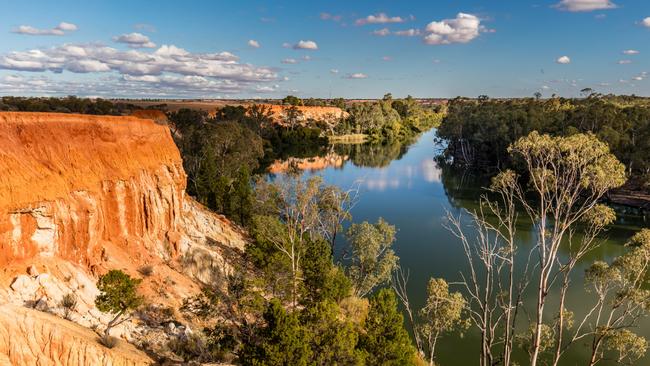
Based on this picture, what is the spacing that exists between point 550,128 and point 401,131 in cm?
7293

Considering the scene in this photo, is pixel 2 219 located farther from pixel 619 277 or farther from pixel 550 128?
pixel 550 128

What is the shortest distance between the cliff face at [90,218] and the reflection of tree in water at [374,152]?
2254 inches

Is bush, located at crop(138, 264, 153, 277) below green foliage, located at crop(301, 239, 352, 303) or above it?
above

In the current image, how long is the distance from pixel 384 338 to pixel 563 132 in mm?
52813

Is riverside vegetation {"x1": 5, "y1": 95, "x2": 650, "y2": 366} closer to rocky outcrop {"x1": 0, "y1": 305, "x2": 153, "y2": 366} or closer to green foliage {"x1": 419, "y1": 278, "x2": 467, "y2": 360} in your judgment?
green foliage {"x1": 419, "y1": 278, "x2": 467, "y2": 360}

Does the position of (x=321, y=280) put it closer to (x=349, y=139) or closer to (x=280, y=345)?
(x=280, y=345)

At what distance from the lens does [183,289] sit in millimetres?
22062

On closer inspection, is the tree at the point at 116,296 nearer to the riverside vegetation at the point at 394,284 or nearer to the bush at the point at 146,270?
the riverside vegetation at the point at 394,284

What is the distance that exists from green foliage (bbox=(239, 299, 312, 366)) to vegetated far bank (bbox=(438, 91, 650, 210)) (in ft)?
81.9

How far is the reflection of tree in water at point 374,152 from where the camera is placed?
85625mm

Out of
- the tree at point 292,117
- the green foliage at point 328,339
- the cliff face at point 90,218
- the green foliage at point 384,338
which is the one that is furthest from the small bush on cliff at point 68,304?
the tree at point 292,117

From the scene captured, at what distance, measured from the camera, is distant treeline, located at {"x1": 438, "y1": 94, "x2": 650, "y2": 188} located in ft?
167

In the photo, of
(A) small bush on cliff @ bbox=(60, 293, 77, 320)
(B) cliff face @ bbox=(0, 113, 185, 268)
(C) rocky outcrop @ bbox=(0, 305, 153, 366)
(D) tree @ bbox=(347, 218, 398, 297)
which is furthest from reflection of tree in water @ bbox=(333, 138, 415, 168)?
(C) rocky outcrop @ bbox=(0, 305, 153, 366)

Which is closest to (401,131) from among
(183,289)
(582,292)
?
(582,292)
